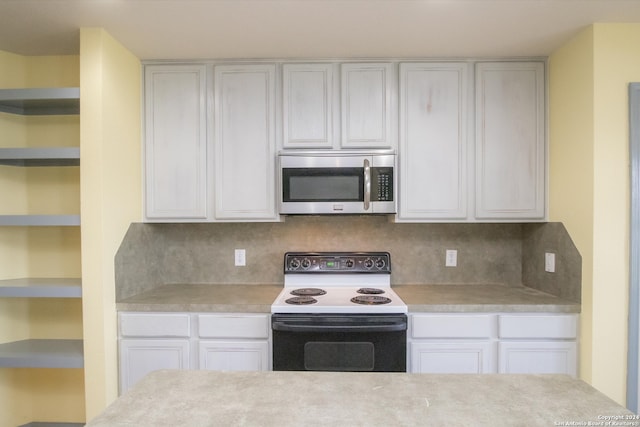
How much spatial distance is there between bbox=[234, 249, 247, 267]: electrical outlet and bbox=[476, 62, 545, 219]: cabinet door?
1664 millimetres

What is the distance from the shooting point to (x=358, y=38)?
225cm

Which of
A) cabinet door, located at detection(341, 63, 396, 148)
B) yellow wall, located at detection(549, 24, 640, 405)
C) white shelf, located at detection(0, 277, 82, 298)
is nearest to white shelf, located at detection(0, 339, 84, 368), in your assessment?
white shelf, located at detection(0, 277, 82, 298)

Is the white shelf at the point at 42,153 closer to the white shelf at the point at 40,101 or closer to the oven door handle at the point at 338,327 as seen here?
the white shelf at the point at 40,101

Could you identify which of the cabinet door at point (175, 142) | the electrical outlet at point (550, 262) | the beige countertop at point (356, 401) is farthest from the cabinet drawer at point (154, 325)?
the electrical outlet at point (550, 262)

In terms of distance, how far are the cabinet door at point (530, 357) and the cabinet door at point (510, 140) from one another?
793mm

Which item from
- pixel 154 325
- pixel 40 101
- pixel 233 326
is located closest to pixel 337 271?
pixel 233 326

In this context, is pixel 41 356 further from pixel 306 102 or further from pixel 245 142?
pixel 306 102

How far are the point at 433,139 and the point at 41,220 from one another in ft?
7.81

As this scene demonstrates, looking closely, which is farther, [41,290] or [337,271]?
[337,271]

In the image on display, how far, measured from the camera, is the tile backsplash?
2.87m

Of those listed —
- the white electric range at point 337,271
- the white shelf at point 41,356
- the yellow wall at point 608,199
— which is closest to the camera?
the yellow wall at point 608,199

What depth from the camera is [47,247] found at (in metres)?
2.51

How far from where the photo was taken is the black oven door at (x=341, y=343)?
214cm

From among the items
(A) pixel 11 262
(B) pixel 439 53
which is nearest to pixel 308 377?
(B) pixel 439 53
